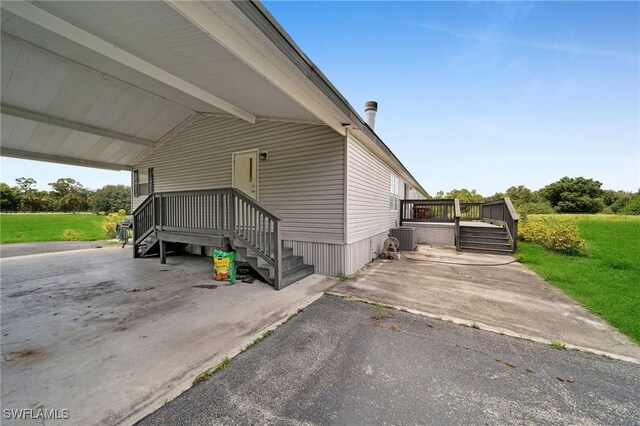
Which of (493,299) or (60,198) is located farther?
(60,198)

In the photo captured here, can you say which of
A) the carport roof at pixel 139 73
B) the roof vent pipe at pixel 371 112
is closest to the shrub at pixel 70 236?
the carport roof at pixel 139 73

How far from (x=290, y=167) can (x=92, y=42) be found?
373cm

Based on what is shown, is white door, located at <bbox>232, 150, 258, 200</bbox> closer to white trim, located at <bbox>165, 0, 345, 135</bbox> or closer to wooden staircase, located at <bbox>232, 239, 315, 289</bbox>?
wooden staircase, located at <bbox>232, 239, 315, 289</bbox>

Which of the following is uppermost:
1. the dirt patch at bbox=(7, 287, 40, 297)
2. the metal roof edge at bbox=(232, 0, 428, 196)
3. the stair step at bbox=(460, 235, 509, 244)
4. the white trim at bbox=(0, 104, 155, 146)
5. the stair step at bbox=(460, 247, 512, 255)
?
the white trim at bbox=(0, 104, 155, 146)

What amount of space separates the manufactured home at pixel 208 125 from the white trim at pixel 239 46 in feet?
0.04

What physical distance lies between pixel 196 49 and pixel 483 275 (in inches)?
272

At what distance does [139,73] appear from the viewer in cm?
459

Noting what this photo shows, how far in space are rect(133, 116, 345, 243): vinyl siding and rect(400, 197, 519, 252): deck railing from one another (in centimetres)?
590

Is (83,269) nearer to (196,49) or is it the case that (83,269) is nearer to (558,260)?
(196,49)

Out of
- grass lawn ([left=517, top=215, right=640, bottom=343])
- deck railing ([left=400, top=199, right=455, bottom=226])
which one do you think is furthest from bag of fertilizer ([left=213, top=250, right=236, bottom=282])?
deck railing ([left=400, top=199, right=455, bottom=226])

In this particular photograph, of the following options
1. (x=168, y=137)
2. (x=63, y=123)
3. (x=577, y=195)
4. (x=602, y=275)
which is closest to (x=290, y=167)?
(x=168, y=137)

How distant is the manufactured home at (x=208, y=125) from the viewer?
A: 289 cm

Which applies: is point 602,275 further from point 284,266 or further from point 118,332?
point 118,332

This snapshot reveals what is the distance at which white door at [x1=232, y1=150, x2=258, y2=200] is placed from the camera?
255 inches
